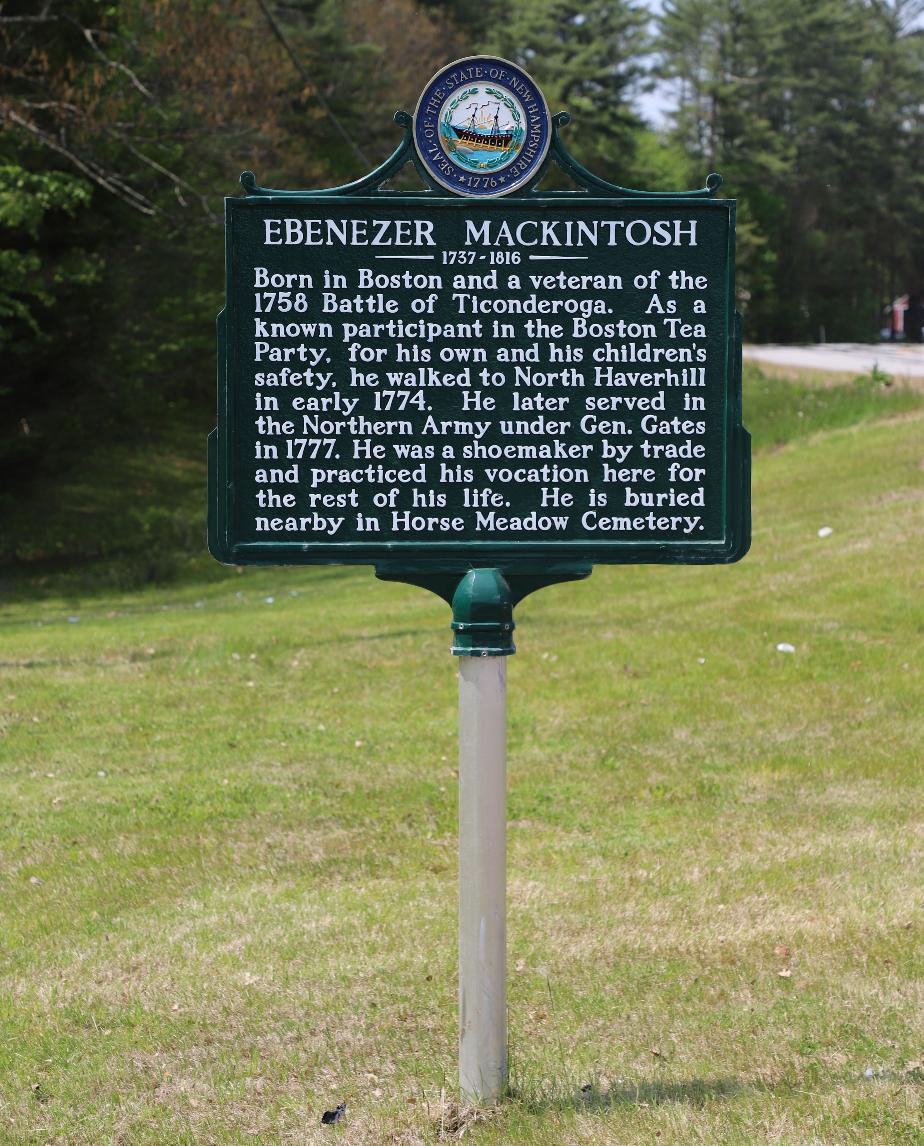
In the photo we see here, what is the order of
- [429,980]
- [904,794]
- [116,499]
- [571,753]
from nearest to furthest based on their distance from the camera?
[429,980] < [904,794] < [571,753] < [116,499]

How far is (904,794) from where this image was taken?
8.34 m

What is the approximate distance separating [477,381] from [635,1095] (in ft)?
7.34

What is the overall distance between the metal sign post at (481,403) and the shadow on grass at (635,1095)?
0.14 meters

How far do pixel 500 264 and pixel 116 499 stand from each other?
28693 mm

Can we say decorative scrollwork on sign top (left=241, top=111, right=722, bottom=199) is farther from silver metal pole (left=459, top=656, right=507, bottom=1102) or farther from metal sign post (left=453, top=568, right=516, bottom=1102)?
silver metal pole (left=459, top=656, right=507, bottom=1102)

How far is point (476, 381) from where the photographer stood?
4438 millimetres

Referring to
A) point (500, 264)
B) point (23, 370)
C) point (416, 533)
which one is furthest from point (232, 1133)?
point (23, 370)

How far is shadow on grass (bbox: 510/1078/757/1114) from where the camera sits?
4.52m

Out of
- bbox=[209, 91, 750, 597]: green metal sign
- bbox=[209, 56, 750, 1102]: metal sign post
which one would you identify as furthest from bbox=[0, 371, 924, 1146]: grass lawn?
bbox=[209, 91, 750, 597]: green metal sign

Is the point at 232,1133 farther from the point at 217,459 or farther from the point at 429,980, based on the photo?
the point at 217,459

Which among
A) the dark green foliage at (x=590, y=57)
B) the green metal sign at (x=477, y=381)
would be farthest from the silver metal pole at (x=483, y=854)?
the dark green foliage at (x=590, y=57)

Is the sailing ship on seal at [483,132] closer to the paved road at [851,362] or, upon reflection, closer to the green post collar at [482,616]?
the green post collar at [482,616]

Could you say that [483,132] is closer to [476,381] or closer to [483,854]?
[476,381]

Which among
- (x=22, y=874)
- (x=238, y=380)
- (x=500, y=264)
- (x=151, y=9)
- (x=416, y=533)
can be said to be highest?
(x=151, y=9)
